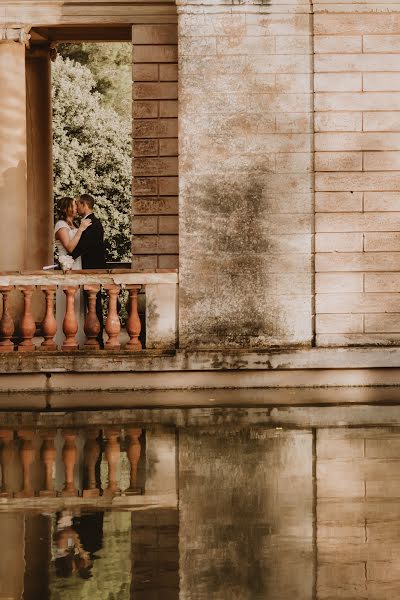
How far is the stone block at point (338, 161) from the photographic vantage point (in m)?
15.7

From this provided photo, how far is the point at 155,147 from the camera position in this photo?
18.2 m

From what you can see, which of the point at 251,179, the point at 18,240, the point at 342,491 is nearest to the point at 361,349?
the point at 251,179

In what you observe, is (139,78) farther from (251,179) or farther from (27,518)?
(27,518)

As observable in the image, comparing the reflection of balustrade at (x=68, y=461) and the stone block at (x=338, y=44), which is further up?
the stone block at (x=338, y=44)

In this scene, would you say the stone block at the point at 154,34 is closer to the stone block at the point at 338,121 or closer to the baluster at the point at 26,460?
the stone block at the point at 338,121

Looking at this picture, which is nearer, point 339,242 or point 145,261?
point 339,242

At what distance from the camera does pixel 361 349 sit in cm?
1547

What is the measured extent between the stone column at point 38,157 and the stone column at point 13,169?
Result: 10.1ft

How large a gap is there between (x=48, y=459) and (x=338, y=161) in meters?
6.14

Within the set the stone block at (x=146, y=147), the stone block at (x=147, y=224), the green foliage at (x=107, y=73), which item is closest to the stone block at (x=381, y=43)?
the stone block at (x=146, y=147)

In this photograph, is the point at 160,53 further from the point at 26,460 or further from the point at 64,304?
the point at 26,460

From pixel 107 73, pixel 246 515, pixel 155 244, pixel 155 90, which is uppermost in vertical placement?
pixel 107 73

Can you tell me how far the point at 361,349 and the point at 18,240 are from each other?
4.72 m

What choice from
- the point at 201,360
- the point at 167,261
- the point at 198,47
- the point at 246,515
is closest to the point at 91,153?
the point at 167,261
